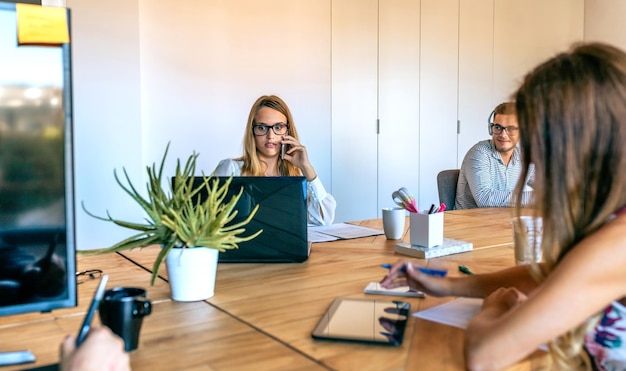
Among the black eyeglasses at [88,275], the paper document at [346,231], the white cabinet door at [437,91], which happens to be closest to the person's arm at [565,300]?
the black eyeglasses at [88,275]

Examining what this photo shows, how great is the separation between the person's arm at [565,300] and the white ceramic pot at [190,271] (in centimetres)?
60

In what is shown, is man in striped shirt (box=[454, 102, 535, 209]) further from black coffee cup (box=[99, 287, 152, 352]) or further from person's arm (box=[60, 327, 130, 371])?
person's arm (box=[60, 327, 130, 371])

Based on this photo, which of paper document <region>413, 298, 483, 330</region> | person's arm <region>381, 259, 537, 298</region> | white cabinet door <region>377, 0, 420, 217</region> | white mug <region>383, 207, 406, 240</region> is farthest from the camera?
white cabinet door <region>377, 0, 420, 217</region>

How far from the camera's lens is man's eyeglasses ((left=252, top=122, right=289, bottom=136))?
2554 millimetres

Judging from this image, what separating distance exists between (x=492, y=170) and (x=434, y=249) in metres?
1.75

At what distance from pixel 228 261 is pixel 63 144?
0.80 metres

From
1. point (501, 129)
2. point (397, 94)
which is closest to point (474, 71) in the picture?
point (397, 94)

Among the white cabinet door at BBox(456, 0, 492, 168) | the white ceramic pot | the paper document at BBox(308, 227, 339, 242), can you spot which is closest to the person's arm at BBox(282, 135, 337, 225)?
the paper document at BBox(308, 227, 339, 242)

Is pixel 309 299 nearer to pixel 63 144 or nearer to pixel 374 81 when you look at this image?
pixel 63 144

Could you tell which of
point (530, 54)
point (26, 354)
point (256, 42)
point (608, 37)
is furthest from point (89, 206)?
point (608, 37)

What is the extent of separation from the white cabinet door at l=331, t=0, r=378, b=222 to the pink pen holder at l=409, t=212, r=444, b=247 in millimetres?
2457

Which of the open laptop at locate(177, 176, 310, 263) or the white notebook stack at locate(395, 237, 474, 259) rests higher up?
the open laptop at locate(177, 176, 310, 263)

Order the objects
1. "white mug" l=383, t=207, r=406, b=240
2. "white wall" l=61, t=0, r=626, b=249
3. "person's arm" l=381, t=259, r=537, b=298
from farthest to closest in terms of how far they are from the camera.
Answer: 1. "white wall" l=61, t=0, r=626, b=249
2. "white mug" l=383, t=207, r=406, b=240
3. "person's arm" l=381, t=259, r=537, b=298

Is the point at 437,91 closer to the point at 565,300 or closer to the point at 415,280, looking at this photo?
the point at 415,280
